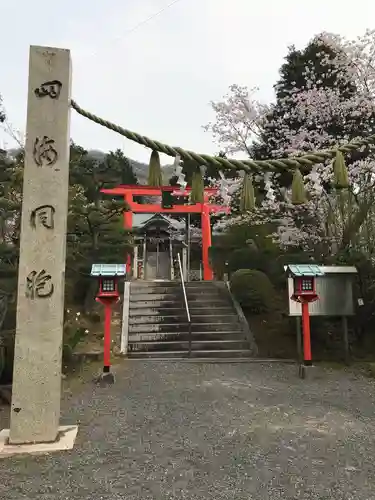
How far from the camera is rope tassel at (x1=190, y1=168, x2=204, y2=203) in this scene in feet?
14.0

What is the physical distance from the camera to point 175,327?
31.8ft

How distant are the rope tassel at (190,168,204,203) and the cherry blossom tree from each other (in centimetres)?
555

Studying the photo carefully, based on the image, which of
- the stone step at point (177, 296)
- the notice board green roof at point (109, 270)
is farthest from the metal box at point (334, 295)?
the stone step at point (177, 296)

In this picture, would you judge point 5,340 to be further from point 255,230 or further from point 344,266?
point 255,230

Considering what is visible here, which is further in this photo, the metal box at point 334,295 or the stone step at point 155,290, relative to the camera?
the stone step at point 155,290

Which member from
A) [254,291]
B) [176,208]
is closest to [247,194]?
[254,291]

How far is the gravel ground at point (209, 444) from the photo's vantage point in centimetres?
300

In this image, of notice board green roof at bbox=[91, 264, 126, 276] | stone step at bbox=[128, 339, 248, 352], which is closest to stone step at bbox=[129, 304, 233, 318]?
stone step at bbox=[128, 339, 248, 352]

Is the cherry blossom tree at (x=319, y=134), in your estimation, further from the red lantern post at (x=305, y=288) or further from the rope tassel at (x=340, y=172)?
the rope tassel at (x=340, y=172)

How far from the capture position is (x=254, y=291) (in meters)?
10.3

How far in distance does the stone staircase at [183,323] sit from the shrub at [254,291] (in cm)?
40

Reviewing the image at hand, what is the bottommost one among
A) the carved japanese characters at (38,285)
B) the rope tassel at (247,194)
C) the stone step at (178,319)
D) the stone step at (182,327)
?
the stone step at (182,327)

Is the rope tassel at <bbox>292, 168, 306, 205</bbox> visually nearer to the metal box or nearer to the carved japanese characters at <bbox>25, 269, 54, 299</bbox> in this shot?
the carved japanese characters at <bbox>25, 269, 54, 299</bbox>

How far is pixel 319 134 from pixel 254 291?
213 inches
